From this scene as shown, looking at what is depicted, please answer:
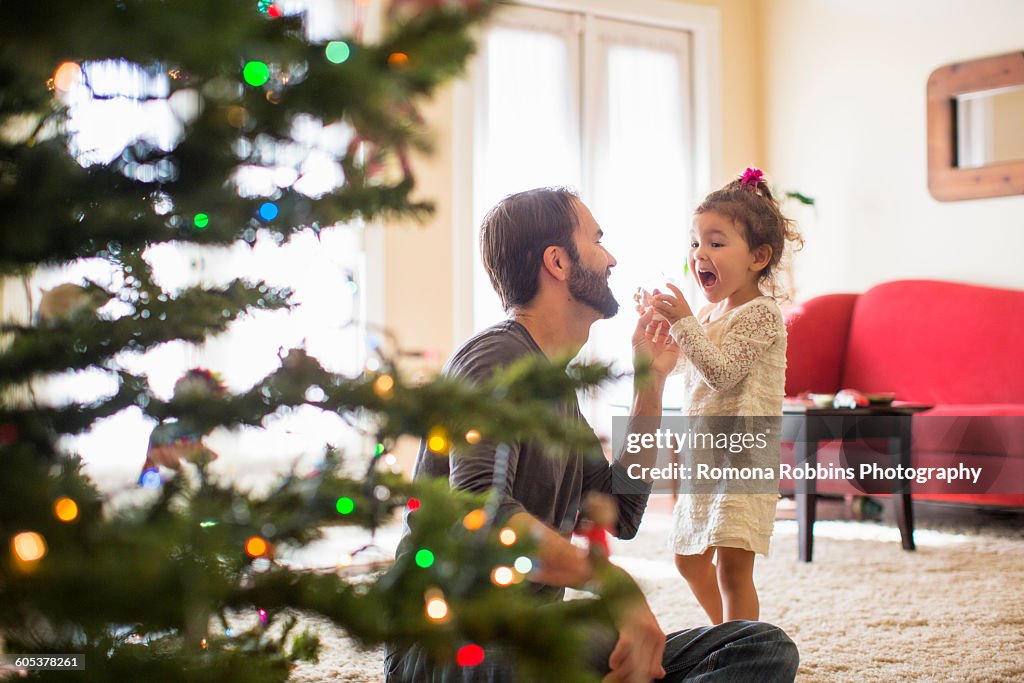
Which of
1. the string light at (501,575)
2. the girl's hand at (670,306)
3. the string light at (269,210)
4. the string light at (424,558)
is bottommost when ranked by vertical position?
the string light at (501,575)

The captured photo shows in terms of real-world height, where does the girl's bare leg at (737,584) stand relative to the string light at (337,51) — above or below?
below

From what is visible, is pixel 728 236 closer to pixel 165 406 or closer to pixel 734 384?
pixel 734 384

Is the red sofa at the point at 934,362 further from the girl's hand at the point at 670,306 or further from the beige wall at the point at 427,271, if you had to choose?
the girl's hand at the point at 670,306

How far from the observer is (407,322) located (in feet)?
15.6

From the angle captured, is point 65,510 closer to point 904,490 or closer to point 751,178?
point 751,178

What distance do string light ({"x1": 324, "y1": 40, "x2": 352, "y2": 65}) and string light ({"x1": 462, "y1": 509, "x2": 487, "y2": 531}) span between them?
333mm

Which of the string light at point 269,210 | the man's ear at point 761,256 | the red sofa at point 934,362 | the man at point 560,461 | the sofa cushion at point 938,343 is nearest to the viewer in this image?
the string light at point 269,210

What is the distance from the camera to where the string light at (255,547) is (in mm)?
649

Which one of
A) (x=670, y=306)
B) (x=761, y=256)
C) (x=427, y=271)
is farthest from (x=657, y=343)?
(x=427, y=271)

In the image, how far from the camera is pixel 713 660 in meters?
1.40

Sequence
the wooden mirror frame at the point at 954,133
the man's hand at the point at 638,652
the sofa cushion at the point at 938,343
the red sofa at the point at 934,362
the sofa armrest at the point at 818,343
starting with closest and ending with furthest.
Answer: the man's hand at the point at 638,652, the red sofa at the point at 934,362, the sofa cushion at the point at 938,343, the wooden mirror frame at the point at 954,133, the sofa armrest at the point at 818,343

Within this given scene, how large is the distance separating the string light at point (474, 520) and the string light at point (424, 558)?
0.09 metres

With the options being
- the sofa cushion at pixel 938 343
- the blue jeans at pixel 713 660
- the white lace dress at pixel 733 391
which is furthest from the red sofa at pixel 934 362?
the blue jeans at pixel 713 660

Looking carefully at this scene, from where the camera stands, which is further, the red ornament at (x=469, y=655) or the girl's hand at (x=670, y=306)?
the girl's hand at (x=670, y=306)
